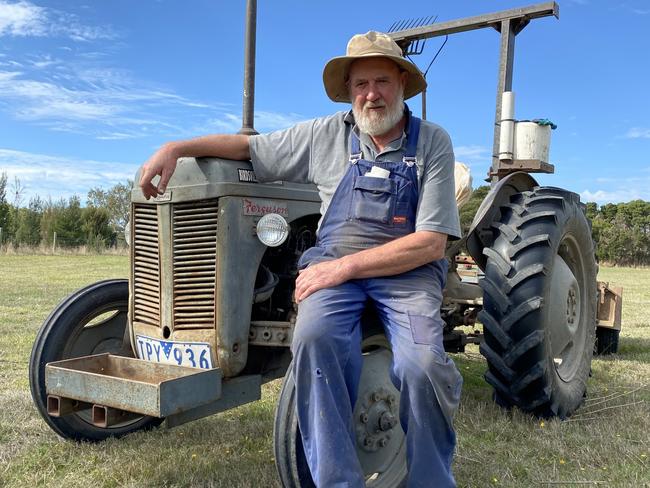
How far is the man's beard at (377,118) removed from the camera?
251cm

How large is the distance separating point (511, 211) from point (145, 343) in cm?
218

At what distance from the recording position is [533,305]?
3350 millimetres

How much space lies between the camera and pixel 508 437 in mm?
3387

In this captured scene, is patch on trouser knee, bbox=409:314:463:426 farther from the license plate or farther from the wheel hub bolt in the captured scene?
the license plate

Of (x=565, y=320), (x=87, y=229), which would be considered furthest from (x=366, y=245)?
(x=87, y=229)

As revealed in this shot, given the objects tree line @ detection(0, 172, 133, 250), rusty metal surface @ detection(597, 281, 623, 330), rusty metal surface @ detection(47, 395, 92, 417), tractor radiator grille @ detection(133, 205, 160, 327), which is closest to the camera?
rusty metal surface @ detection(47, 395, 92, 417)

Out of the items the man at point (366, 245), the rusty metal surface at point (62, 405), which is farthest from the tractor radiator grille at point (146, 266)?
the rusty metal surface at point (62, 405)

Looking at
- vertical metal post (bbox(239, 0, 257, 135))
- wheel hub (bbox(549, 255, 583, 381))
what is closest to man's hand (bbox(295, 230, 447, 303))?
vertical metal post (bbox(239, 0, 257, 135))

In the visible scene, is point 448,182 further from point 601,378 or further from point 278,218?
point 601,378

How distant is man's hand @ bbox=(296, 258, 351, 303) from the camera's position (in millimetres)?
2322

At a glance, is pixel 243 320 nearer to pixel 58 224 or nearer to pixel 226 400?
pixel 226 400

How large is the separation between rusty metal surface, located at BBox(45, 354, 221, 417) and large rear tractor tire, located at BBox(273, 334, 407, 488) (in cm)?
35

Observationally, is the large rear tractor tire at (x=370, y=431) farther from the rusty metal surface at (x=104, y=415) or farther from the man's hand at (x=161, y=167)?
the man's hand at (x=161, y=167)

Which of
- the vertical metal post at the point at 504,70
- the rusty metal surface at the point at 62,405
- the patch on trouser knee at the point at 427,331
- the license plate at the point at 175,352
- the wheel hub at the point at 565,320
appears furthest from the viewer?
the vertical metal post at the point at 504,70
